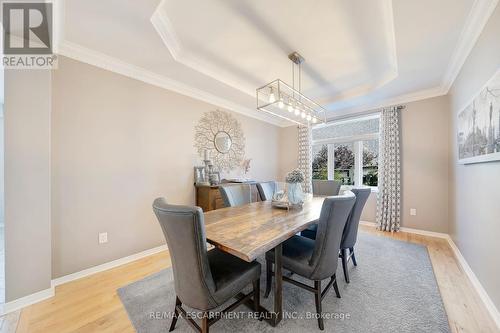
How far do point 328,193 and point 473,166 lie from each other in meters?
1.65

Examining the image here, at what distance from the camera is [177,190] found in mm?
3094

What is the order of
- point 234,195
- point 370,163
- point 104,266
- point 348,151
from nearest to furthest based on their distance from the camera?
point 104,266, point 234,195, point 370,163, point 348,151

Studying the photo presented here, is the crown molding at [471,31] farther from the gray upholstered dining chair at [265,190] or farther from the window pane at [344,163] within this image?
the gray upholstered dining chair at [265,190]

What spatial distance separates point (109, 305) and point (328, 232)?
2.00 metres

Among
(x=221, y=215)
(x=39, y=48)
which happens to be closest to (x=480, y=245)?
(x=221, y=215)

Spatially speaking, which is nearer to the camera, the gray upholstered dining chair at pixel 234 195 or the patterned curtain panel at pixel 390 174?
the gray upholstered dining chair at pixel 234 195

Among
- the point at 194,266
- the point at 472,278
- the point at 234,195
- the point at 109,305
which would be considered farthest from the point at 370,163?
the point at 109,305

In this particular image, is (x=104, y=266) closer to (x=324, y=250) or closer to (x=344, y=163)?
(x=324, y=250)

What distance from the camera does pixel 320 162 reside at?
4.95 m

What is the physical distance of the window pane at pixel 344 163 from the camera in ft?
14.6

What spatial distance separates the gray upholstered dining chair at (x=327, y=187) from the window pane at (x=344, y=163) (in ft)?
4.79

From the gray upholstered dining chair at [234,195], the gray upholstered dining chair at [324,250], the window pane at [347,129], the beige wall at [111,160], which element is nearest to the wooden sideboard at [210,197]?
the beige wall at [111,160]

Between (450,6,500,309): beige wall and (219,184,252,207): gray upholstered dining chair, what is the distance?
232 centimetres

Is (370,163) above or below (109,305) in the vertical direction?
above
